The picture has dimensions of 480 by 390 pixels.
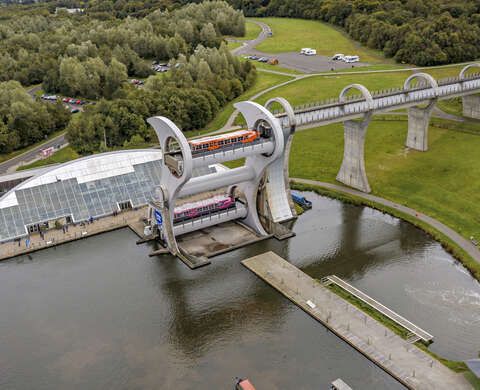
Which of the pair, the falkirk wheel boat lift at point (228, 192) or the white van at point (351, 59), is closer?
the falkirk wheel boat lift at point (228, 192)

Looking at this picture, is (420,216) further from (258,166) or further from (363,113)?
(258,166)

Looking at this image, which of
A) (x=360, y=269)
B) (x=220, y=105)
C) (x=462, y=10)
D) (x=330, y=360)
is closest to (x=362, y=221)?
(x=360, y=269)

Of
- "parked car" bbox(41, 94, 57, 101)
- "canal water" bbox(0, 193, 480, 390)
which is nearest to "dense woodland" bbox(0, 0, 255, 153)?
"parked car" bbox(41, 94, 57, 101)

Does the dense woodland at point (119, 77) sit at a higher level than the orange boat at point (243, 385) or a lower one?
higher

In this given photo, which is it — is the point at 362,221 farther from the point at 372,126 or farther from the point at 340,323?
the point at 372,126

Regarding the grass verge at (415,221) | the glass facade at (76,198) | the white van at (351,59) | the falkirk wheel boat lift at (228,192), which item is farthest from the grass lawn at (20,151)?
the white van at (351,59)

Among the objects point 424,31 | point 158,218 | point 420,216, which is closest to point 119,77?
point 158,218

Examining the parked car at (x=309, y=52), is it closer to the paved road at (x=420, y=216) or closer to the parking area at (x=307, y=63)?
the parking area at (x=307, y=63)
